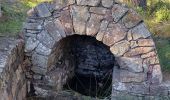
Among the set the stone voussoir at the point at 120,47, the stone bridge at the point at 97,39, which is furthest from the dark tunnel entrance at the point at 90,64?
the stone voussoir at the point at 120,47

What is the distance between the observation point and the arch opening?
25.0 feet

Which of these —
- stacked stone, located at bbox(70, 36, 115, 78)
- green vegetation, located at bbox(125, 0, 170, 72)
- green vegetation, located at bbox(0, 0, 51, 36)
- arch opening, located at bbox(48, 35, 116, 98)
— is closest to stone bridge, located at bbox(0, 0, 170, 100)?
green vegetation, located at bbox(125, 0, 170, 72)

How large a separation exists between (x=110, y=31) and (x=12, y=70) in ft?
6.14

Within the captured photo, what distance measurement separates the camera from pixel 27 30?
256 inches

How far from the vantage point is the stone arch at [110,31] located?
6.02 metres

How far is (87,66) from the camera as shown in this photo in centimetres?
828

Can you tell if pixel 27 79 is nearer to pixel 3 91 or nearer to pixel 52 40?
pixel 52 40

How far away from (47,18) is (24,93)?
5.23 ft

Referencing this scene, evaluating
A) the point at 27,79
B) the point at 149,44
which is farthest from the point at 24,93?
the point at 149,44

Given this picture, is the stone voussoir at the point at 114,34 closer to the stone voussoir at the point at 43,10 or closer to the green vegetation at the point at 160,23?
the green vegetation at the point at 160,23

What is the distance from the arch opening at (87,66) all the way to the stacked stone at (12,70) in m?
1.14

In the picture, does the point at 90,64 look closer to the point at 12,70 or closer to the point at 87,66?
the point at 87,66

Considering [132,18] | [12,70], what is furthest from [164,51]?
[12,70]

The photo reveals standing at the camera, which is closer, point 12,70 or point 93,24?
point 12,70
